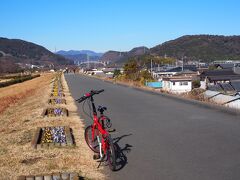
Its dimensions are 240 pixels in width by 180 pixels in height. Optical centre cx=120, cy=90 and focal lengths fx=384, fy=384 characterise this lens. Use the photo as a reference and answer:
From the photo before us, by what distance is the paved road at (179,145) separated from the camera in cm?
562

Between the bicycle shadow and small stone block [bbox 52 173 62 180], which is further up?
small stone block [bbox 52 173 62 180]

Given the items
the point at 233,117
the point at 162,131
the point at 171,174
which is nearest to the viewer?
the point at 171,174

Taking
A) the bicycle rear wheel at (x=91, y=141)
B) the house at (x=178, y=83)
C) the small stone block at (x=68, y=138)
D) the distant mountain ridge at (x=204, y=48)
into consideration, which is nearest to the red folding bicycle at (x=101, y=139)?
the bicycle rear wheel at (x=91, y=141)

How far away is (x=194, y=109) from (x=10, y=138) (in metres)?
7.15

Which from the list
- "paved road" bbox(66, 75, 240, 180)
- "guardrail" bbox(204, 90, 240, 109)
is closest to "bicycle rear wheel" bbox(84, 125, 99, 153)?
"paved road" bbox(66, 75, 240, 180)

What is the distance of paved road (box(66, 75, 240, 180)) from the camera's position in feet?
18.4

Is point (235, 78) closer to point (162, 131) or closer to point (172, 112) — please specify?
point (172, 112)

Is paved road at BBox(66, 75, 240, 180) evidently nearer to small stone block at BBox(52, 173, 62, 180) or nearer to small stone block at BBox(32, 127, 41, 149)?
small stone block at BBox(52, 173, 62, 180)

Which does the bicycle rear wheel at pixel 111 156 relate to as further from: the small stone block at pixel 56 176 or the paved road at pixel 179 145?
the small stone block at pixel 56 176

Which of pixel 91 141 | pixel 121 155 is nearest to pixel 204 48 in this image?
pixel 91 141

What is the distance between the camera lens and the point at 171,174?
553cm

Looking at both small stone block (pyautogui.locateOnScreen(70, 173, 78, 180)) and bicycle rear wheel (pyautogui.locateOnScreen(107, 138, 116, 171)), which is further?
bicycle rear wheel (pyautogui.locateOnScreen(107, 138, 116, 171))

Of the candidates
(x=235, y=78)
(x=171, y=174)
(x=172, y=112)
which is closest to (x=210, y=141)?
(x=171, y=174)

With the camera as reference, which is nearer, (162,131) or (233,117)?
(162,131)
